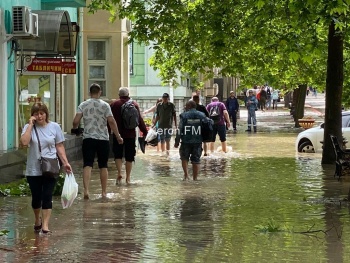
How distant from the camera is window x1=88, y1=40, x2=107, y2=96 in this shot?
26.0 meters

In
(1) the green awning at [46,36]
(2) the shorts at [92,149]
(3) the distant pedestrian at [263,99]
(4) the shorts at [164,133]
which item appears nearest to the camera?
(2) the shorts at [92,149]

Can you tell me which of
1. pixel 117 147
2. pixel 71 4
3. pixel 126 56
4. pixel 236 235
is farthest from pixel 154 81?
pixel 236 235

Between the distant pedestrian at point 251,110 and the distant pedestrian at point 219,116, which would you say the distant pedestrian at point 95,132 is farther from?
the distant pedestrian at point 251,110

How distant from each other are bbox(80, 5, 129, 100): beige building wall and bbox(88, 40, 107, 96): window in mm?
186

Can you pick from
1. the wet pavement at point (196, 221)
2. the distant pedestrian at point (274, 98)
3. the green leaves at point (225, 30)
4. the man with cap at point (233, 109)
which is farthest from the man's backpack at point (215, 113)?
the distant pedestrian at point (274, 98)

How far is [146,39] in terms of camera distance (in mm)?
19234

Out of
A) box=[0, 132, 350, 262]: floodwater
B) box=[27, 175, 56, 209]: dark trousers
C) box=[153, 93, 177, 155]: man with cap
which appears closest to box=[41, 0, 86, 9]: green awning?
box=[0, 132, 350, 262]: floodwater

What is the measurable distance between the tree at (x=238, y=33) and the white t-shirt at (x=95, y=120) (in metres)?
2.85

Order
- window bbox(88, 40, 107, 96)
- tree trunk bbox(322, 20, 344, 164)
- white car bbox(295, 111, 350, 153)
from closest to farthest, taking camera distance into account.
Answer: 1. tree trunk bbox(322, 20, 344, 164)
2. window bbox(88, 40, 107, 96)
3. white car bbox(295, 111, 350, 153)

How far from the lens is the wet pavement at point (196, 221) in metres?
9.48

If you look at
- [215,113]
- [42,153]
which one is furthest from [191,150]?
[215,113]

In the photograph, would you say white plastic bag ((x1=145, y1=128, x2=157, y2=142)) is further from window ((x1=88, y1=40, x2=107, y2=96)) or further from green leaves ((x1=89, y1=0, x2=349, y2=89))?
green leaves ((x1=89, y1=0, x2=349, y2=89))

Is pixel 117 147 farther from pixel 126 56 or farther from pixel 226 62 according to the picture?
pixel 126 56

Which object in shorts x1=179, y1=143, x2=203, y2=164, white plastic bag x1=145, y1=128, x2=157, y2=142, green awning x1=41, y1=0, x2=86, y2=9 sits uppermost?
green awning x1=41, y1=0, x2=86, y2=9
